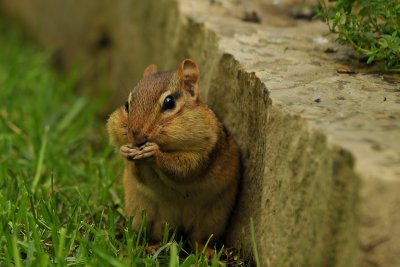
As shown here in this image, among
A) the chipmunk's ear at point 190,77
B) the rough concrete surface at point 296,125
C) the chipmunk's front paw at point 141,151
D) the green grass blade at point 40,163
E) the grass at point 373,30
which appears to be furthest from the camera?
the green grass blade at point 40,163

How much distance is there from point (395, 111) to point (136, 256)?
1.35 metres

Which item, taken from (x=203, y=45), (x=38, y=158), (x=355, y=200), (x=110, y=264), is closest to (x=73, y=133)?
(x=38, y=158)

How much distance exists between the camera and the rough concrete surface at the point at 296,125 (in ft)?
8.29

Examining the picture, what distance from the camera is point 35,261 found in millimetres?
3127

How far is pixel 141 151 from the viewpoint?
336 cm

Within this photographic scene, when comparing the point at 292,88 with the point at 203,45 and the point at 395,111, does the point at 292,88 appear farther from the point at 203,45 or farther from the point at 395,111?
the point at 203,45

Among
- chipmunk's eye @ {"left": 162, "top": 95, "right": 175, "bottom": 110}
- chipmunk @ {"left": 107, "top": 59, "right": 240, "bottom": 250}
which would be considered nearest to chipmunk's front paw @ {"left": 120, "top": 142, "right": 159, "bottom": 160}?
chipmunk @ {"left": 107, "top": 59, "right": 240, "bottom": 250}

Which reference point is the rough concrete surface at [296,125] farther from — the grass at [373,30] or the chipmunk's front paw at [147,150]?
the chipmunk's front paw at [147,150]

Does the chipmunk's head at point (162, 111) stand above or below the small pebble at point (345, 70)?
below

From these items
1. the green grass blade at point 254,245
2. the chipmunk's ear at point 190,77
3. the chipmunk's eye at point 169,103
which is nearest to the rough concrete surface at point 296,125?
the green grass blade at point 254,245

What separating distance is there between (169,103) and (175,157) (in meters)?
0.27

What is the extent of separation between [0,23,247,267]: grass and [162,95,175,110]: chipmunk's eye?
0.63 meters

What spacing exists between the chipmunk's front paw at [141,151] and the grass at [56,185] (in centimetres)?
39

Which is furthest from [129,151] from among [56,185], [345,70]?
[56,185]
